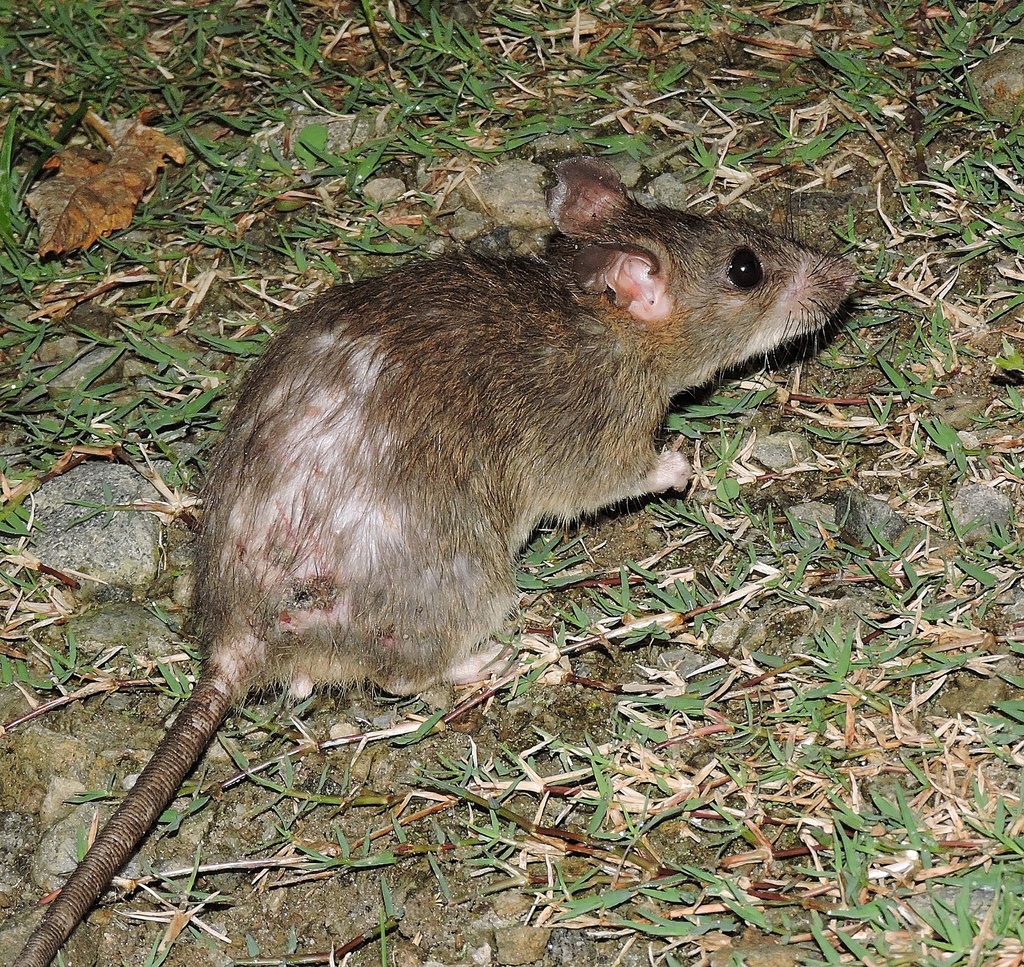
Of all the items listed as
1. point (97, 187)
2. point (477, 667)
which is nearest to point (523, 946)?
point (477, 667)

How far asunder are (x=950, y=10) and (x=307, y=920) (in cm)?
516

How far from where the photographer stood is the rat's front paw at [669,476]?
215 inches

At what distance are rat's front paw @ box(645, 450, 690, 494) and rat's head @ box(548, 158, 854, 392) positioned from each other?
36 cm

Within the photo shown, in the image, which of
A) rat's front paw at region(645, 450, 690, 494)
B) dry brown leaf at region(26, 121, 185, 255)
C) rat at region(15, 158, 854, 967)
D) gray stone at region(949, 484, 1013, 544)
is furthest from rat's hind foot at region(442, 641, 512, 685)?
dry brown leaf at region(26, 121, 185, 255)

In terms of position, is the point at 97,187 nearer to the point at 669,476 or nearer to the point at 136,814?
the point at 669,476

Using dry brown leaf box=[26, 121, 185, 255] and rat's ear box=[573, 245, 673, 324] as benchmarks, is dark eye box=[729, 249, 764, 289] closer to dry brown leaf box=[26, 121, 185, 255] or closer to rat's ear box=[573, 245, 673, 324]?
rat's ear box=[573, 245, 673, 324]

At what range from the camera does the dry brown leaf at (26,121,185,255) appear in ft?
21.4

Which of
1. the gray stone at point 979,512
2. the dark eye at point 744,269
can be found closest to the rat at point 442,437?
the dark eye at point 744,269

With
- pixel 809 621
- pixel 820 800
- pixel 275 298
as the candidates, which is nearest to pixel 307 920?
pixel 820 800

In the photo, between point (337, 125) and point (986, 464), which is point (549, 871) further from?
point (337, 125)

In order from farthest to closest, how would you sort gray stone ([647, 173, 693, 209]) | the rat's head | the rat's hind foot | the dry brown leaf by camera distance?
the dry brown leaf < gray stone ([647, 173, 693, 209]) < the rat's head < the rat's hind foot

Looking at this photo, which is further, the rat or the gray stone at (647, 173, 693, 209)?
the gray stone at (647, 173, 693, 209)

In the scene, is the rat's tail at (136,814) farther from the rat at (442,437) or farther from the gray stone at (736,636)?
the gray stone at (736,636)

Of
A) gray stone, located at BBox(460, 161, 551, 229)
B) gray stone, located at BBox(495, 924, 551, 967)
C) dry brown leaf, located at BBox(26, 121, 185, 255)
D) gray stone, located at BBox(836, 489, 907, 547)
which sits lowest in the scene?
gray stone, located at BBox(495, 924, 551, 967)
